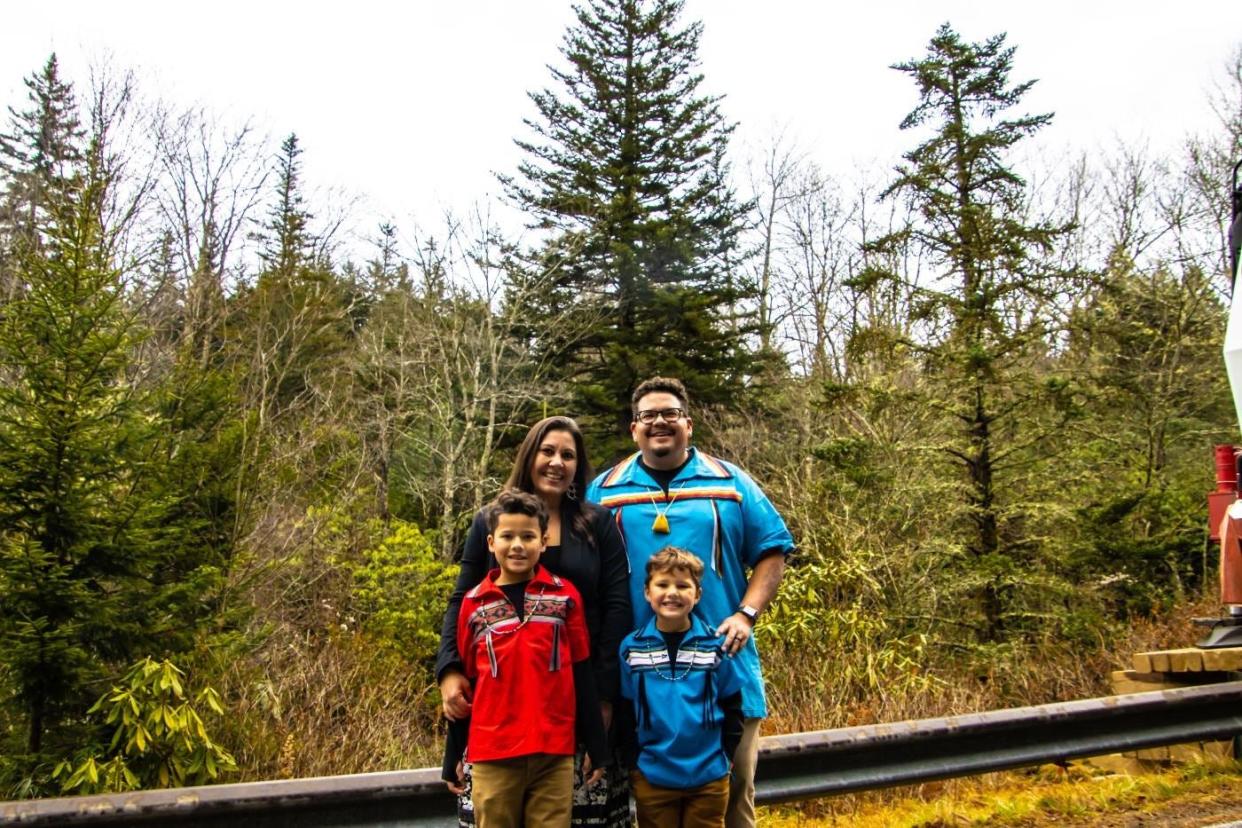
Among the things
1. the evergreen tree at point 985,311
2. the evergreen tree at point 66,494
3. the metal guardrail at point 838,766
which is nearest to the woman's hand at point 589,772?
the metal guardrail at point 838,766

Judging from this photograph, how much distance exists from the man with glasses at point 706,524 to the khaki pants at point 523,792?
1.75 ft

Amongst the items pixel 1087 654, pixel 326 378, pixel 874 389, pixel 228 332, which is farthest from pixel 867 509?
pixel 326 378

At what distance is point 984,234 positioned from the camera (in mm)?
10594

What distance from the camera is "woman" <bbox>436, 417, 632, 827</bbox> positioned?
9.24ft

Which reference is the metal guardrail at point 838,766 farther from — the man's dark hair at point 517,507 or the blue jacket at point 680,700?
the man's dark hair at point 517,507

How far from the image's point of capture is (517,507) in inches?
110

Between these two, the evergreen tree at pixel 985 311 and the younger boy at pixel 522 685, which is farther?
the evergreen tree at pixel 985 311

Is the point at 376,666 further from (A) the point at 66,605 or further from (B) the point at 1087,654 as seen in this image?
(B) the point at 1087,654

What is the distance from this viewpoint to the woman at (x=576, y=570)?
2.82 m

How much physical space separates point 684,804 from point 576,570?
0.79 metres

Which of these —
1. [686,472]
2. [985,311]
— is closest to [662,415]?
[686,472]

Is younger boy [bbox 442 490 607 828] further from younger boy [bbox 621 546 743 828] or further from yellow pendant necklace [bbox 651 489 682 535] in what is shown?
yellow pendant necklace [bbox 651 489 682 535]

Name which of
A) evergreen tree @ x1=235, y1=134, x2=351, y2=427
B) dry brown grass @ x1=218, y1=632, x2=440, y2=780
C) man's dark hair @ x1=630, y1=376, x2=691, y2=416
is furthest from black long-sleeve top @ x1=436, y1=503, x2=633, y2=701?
evergreen tree @ x1=235, y1=134, x2=351, y2=427

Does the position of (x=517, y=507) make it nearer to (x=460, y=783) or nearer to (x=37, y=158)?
(x=460, y=783)
